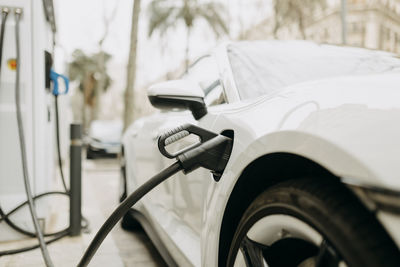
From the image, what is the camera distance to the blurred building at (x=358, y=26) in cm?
2528

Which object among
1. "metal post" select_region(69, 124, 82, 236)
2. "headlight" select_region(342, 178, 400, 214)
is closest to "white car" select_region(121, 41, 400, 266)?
"headlight" select_region(342, 178, 400, 214)

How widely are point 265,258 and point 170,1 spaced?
73.4ft

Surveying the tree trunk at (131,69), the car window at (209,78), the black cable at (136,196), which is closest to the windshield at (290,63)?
the car window at (209,78)

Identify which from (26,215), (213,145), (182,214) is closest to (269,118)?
(213,145)

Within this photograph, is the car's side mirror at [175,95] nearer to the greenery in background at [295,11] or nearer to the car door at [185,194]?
the car door at [185,194]

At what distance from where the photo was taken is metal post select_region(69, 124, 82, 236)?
11.6ft

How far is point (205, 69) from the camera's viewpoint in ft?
8.41

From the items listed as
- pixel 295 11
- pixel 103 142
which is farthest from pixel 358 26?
pixel 103 142

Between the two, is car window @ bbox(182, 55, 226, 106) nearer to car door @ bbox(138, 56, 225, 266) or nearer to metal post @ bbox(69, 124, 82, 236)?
car door @ bbox(138, 56, 225, 266)

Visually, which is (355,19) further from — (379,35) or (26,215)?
(26,215)

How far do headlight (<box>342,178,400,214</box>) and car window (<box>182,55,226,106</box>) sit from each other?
118 centimetres

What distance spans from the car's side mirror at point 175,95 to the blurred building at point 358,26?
19.0 m

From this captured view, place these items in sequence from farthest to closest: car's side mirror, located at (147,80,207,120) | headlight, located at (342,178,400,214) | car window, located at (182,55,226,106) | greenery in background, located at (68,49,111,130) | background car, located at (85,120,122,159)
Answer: greenery in background, located at (68,49,111,130) → background car, located at (85,120,122,159) → car window, located at (182,55,226,106) → car's side mirror, located at (147,80,207,120) → headlight, located at (342,178,400,214)

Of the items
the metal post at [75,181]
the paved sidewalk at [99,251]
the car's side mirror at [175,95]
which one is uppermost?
the car's side mirror at [175,95]
